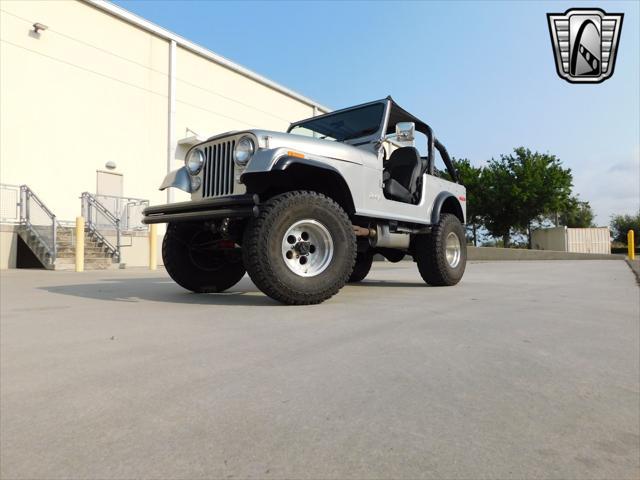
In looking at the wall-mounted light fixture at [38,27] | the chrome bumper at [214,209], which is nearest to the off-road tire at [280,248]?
the chrome bumper at [214,209]

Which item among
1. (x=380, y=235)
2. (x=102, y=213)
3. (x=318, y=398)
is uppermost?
(x=102, y=213)

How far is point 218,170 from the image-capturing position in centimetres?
391

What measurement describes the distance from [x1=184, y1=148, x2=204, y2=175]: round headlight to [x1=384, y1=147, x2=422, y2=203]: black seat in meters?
2.07

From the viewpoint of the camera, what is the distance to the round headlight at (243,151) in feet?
11.8

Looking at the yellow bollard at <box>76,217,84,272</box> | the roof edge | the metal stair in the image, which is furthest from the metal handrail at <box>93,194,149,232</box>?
the roof edge

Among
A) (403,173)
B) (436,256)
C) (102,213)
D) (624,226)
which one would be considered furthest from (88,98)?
(624,226)

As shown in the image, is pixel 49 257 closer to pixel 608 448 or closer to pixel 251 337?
pixel 251 337

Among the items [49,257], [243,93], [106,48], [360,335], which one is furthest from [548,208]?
[360,335]

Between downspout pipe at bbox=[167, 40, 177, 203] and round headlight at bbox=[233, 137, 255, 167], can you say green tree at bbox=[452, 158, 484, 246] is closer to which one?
downspout pipe at bbox=[167, 40, 177, 203]

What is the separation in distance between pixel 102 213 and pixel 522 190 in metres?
32.4

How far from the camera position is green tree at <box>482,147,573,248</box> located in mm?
35500

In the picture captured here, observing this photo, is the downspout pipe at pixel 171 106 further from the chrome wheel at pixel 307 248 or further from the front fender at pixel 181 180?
the chrome wheel at pixel 307 248

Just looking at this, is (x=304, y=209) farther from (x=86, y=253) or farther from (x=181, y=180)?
(x=86, y=253)

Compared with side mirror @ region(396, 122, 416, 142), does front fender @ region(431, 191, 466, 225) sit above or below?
below
